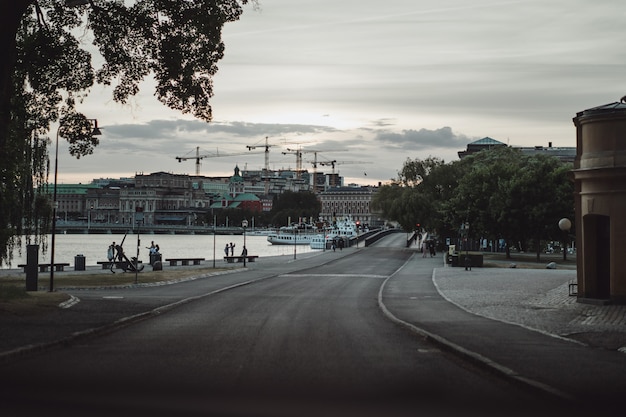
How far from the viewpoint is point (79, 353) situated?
14625mm

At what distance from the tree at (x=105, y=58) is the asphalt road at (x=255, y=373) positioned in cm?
606

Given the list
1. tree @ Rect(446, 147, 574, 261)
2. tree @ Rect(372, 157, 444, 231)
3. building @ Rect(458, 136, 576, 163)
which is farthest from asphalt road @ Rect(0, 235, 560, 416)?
building @ Rect(458, 136, 576, 163)

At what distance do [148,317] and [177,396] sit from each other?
459 inches

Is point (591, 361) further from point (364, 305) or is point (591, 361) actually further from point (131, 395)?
point (364, 305)

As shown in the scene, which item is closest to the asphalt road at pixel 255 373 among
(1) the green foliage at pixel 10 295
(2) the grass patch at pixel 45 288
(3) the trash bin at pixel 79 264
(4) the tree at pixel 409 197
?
(2) the grass patch at pixel 45 288

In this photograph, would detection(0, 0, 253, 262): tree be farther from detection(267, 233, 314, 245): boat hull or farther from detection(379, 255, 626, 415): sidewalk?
detection(267, 233, 314, 245): boat hull

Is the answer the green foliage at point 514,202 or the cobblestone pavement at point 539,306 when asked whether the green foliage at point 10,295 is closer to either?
the cobblestone pavement at point 539,306

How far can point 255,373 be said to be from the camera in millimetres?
12188

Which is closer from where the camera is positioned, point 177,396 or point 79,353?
point 177,396

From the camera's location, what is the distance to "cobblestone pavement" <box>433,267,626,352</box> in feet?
59.1

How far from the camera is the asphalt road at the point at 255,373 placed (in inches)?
389

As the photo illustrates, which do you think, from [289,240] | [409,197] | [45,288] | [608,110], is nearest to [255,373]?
[608,110]

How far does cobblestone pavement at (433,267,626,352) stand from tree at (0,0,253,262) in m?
10.8

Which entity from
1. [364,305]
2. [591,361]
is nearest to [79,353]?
[591,361]
